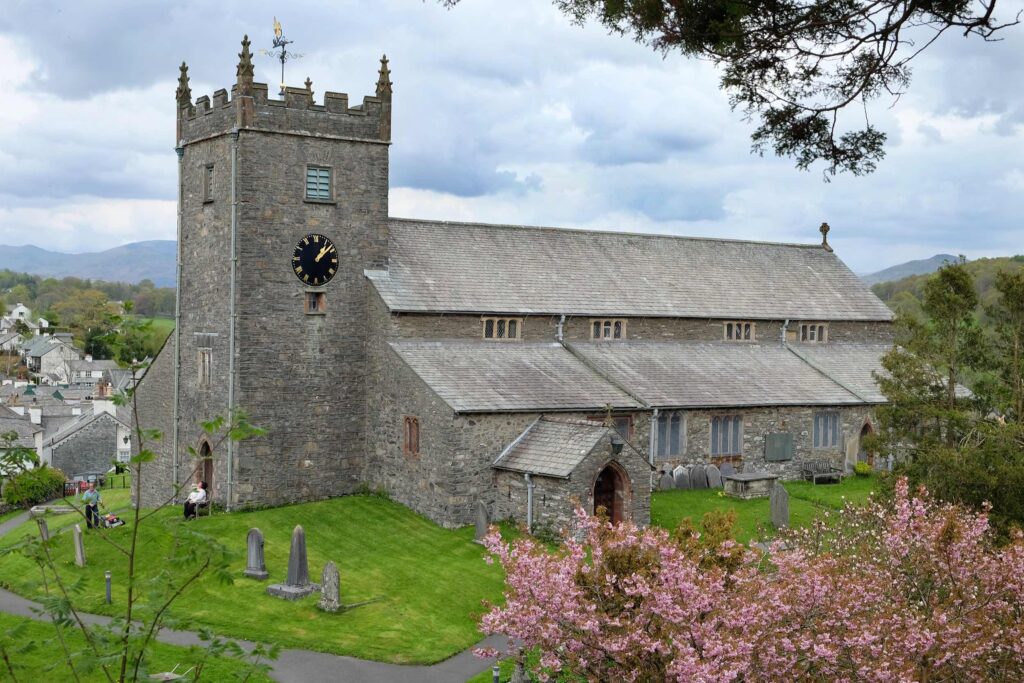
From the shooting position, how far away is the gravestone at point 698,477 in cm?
3722

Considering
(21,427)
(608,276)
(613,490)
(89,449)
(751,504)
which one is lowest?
(89,449)

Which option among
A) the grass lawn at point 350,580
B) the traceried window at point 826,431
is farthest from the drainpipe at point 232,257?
the traceried window at point 826,431

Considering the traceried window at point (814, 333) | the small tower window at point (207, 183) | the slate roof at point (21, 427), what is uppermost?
the small tower window at point (207, 183)

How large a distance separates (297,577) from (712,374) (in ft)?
63.4

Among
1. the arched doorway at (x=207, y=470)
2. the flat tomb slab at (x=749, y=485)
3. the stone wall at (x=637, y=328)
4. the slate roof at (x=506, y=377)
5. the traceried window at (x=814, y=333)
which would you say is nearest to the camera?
the slate roof at (x=506, y=377)

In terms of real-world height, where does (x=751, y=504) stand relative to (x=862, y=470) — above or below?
below

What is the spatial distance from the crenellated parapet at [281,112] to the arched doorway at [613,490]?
14.2 metres

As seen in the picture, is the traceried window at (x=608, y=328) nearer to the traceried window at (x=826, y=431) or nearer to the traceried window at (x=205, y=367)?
the traceried window at (x=826, y=431)

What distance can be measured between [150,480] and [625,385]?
1922 cm

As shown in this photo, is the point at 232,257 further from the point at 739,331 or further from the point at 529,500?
the point at 739,331

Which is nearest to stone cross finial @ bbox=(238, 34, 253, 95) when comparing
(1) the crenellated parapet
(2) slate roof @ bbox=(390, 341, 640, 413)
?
(1) the crenellated parapet

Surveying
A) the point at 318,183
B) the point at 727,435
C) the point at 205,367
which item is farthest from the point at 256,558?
the point at 727,435

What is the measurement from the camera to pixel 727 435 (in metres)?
38.8

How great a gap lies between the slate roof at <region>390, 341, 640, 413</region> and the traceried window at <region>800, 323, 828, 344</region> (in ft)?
44.2
